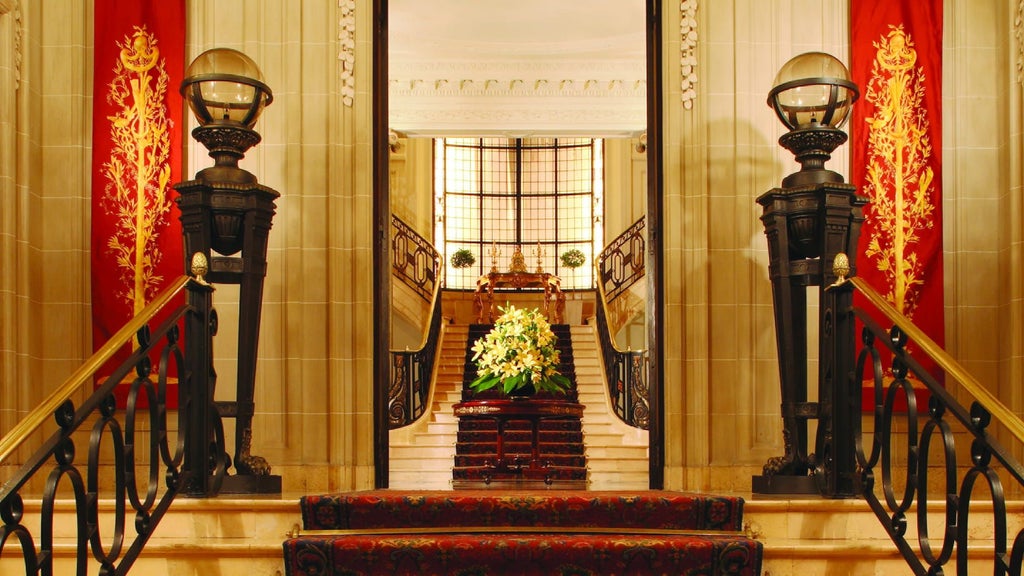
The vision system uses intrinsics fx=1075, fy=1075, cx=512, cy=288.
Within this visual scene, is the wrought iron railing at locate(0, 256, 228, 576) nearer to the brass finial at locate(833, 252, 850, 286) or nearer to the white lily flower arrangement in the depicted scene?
the brass finial at locate(833, 252, 850, 286)

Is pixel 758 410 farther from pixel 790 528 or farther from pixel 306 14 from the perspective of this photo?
pixel 306 14

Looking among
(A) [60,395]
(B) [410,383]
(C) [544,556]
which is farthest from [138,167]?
(B) [410,383]

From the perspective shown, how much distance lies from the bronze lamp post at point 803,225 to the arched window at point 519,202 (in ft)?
44.6

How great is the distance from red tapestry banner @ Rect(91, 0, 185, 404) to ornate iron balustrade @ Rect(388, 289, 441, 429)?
19.3ft

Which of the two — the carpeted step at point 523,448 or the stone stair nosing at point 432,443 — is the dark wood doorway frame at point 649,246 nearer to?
the stone stair nosing at point 432,443

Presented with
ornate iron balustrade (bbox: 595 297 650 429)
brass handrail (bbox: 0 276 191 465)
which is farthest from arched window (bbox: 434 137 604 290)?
brass handrail (bbox: 0 276 191 465)

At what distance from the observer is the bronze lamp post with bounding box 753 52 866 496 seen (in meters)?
5.07

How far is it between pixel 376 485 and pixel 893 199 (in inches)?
142

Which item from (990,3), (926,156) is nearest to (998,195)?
(926,156)

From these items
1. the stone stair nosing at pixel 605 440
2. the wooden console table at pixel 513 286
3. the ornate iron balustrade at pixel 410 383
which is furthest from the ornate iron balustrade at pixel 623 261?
the ornate iron balustrade at pixel 410 383

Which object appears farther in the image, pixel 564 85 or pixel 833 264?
pixel 564 85

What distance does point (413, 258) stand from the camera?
17.3 metres

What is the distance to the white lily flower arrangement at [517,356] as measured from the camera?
915 centimetres

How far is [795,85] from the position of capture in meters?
5.23
